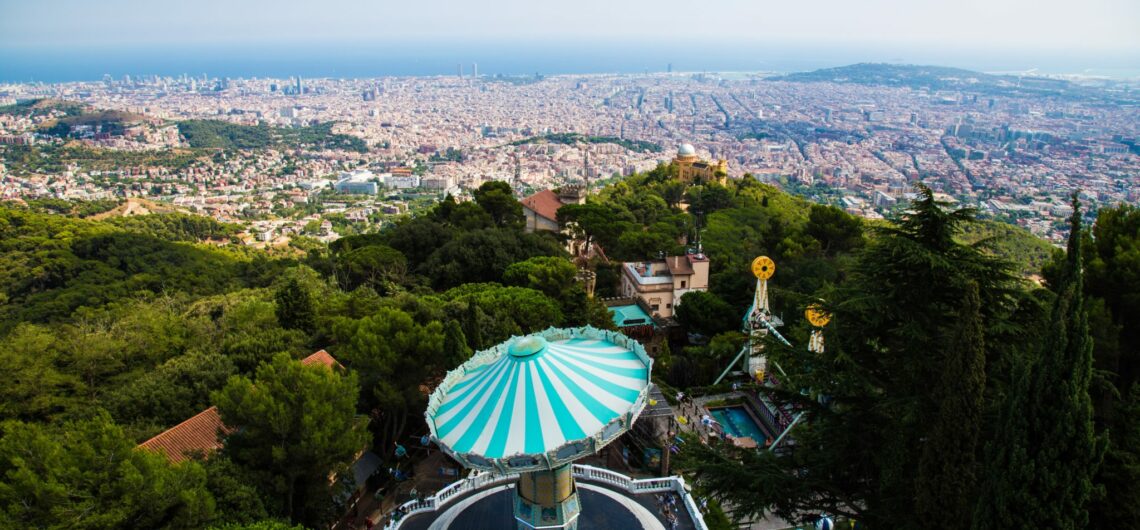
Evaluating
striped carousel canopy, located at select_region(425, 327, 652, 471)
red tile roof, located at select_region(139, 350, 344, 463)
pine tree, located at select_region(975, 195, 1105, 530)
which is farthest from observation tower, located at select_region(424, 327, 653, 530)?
red tile roof, located at select_region(139, 350, 344, 463)

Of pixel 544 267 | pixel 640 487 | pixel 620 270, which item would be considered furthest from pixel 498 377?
pixel 620 270

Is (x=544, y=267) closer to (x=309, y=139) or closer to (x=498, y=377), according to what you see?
(x=498, y=377)

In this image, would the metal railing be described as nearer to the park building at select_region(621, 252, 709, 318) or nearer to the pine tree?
the pine tree

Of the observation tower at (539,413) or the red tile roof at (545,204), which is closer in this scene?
the observation tower at (539,413)

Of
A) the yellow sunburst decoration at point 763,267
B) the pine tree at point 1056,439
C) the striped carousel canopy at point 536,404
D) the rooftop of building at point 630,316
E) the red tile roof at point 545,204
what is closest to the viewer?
the pine tree at point 1056,439

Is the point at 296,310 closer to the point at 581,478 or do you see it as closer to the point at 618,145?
the point at 581,478

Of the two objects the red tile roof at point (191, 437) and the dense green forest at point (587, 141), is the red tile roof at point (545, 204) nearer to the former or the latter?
the red tile roof at point (191, 437)

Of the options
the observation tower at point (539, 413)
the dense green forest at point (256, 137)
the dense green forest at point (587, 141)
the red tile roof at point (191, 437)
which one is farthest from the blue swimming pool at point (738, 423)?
the dense green forest at point (256, 137)
